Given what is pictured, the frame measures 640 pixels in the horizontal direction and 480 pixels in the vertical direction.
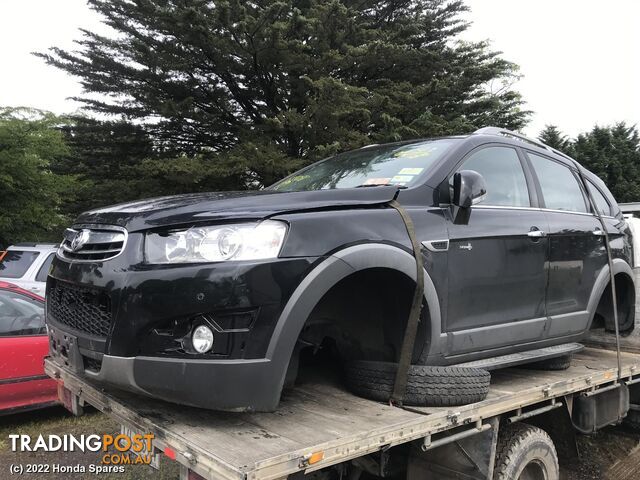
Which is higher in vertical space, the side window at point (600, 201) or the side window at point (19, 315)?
the side window at point (600, 201)

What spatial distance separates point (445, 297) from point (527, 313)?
84cm

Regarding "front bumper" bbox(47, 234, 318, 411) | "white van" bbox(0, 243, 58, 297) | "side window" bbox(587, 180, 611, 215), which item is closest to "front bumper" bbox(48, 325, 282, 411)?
"front bumper" bbox(47, 234, 318, 411)

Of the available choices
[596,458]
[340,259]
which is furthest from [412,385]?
[596,458]

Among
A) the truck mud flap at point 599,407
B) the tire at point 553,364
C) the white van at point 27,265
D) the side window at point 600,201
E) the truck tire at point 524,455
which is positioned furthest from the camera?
the white van at point 27,265

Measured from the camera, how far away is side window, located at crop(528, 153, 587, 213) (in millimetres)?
3918

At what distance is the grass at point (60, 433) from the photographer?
4074mm

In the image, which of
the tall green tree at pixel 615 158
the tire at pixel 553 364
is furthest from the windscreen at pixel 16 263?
the tall green tree at pixel 615 158

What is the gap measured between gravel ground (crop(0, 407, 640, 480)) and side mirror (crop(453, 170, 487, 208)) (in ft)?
8.57

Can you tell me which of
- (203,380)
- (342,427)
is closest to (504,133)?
(342,427)

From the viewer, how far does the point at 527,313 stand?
341cm

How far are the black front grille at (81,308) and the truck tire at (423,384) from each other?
1.28 m

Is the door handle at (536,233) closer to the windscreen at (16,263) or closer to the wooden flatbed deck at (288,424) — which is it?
the wooden flatbed deck at (288,424)

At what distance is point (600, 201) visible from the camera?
15.4 feet

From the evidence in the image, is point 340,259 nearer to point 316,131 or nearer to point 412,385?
point 412,385
